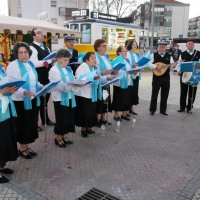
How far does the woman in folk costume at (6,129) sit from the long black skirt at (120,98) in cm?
304

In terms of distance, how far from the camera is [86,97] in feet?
17.3

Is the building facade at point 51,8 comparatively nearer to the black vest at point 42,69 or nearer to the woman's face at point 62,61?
the black vest at point 42,69

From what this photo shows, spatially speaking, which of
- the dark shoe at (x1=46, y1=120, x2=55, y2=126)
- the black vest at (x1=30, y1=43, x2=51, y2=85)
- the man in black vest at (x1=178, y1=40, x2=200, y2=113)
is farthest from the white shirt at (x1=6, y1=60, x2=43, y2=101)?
the man in black vest at (x1=178, y1=40, x2=200, y2=113)

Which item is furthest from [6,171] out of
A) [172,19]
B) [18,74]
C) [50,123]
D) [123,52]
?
[172,19]

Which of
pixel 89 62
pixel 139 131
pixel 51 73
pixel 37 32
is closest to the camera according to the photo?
pixel 51 73

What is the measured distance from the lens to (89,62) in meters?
5.16

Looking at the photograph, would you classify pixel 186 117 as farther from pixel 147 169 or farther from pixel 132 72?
pixel 147 169

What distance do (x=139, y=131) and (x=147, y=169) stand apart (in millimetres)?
1894

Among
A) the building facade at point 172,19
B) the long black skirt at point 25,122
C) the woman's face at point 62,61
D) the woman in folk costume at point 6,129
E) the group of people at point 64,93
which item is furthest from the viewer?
the building facade at point 172,19

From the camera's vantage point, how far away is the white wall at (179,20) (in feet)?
253

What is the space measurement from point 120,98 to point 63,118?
1.94m

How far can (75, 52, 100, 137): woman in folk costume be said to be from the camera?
5133 mm

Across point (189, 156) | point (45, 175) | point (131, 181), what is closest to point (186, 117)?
point (189, 156)

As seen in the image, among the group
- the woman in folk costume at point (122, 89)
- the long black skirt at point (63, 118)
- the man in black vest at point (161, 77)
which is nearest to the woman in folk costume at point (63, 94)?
the long black skirt at point (63, 118)
